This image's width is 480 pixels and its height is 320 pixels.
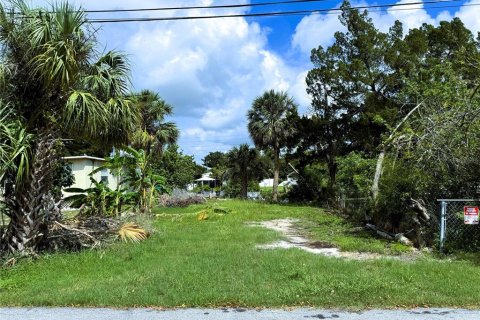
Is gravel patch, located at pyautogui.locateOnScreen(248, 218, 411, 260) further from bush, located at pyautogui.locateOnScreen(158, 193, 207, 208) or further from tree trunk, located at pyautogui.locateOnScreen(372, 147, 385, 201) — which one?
bush, located at pyautogui.locateOnScreen(158, 193, 207, 208)

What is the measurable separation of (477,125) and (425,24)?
2377 centimetres

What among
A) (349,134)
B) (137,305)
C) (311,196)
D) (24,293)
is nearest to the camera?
(137,305)

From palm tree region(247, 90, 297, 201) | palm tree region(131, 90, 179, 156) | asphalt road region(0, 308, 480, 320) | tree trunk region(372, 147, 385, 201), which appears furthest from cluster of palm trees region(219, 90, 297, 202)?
asphalt road region(0, 308, 480, 320)

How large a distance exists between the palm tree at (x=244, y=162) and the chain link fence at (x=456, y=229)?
122 feet

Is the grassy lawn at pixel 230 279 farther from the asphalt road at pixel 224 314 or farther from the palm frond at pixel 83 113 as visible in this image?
the palm frond at pixel 83 113

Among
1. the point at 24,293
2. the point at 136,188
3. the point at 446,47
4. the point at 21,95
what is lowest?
the point at 24,293

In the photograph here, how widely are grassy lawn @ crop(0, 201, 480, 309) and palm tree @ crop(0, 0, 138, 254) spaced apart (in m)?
1.24

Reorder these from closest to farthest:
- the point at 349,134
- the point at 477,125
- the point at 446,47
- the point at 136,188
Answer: the point at 477,125
the point at 136,188
the point at 446,47
the point at 349,134

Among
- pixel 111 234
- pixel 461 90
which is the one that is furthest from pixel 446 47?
pixel 111 234

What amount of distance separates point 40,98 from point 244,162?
126 feet

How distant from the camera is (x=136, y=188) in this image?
60.8 feet

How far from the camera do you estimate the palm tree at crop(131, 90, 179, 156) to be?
104ft

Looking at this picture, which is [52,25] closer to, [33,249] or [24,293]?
[33,249]

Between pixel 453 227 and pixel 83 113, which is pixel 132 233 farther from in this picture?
pixel 453 227
